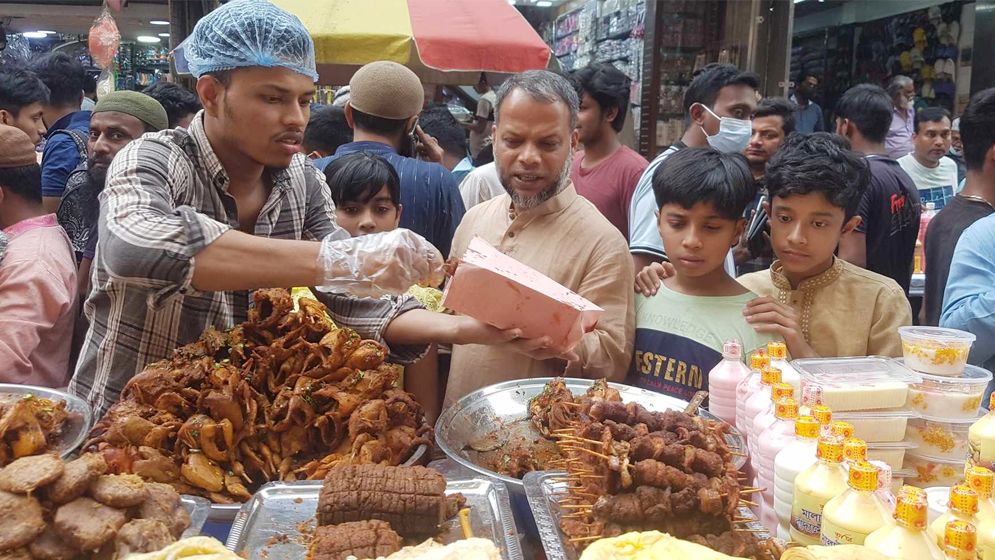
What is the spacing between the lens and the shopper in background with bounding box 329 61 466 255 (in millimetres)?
3701

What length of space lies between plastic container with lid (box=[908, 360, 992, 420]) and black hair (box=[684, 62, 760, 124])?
289cm

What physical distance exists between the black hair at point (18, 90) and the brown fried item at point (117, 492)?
14.8ft

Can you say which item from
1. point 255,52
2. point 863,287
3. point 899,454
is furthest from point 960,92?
point 255,52

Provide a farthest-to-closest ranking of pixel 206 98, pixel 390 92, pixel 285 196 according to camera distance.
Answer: pixel 390 92 < pixel 285 196 < pixel 206 98

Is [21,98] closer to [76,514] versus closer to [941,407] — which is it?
[76,514]

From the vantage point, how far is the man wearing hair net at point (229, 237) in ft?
5.98

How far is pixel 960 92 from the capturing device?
29.3ft

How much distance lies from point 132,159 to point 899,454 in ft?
7.05

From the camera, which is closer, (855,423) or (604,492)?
(604,492)

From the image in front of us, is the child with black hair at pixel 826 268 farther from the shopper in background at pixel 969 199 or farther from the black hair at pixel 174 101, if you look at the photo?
the black hair at pixel 174 101

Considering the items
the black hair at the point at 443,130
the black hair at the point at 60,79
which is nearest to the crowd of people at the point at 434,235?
the black hair at the point at 60,79

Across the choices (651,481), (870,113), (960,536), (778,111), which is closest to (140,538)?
(651,481)

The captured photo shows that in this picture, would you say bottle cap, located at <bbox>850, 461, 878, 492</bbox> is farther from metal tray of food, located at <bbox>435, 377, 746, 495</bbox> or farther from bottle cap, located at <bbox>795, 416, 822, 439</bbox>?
metal tray of food, located at <bbox>435, 377, 746, 495</bbox>

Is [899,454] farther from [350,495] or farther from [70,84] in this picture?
[70,84]
